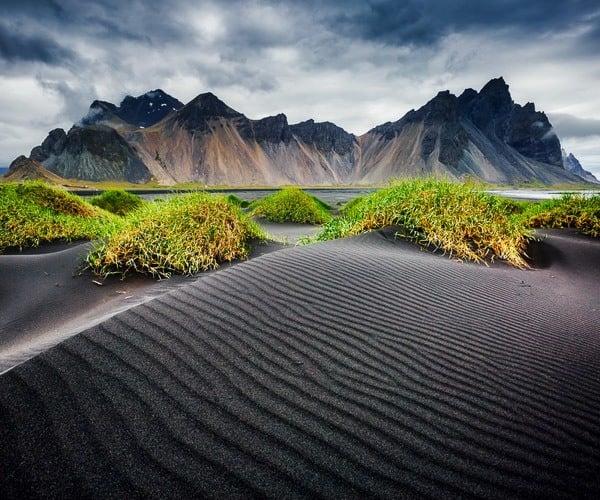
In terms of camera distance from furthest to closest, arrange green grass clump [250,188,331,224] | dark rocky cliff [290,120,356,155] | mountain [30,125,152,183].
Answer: dark rocky cliff [290,120,356,155] < mountain [30,125,152,183] < green grass clump [250,188,331,224]

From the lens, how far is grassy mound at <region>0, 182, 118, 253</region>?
6.24 meters

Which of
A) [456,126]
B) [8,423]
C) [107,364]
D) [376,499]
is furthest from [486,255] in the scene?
[456,126]

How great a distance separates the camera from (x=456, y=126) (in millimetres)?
142875

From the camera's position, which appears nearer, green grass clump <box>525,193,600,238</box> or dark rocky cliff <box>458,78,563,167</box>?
green grass clump <box>525,193,600,238</box>

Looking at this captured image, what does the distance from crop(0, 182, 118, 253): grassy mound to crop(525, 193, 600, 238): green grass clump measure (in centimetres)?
938

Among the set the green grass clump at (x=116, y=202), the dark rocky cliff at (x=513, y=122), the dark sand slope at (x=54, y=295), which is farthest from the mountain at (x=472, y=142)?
the dark sand slope at (x=54, y=295)

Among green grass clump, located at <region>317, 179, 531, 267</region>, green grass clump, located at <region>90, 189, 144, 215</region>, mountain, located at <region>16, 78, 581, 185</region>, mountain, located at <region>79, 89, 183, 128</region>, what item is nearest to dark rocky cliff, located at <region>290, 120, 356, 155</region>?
mountain, located at <region>16, 78, 581, 185</region>

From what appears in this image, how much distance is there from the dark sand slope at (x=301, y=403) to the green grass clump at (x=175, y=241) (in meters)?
2.05

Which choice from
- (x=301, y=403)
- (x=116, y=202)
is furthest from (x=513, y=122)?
(x=301, y=403)

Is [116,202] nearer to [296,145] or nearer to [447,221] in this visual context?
[447,221]

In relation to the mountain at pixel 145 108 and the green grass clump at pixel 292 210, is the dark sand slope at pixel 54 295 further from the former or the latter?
the mountain at pixel 145 108

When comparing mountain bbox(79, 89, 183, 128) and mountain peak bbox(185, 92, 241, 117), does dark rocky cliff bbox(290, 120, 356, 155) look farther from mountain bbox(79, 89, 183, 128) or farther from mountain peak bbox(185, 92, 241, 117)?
mountain bbox(79, 89, 183, 128)

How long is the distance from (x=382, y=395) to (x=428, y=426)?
251 millimetres

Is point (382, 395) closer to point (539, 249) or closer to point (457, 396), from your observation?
point (457, 396)
